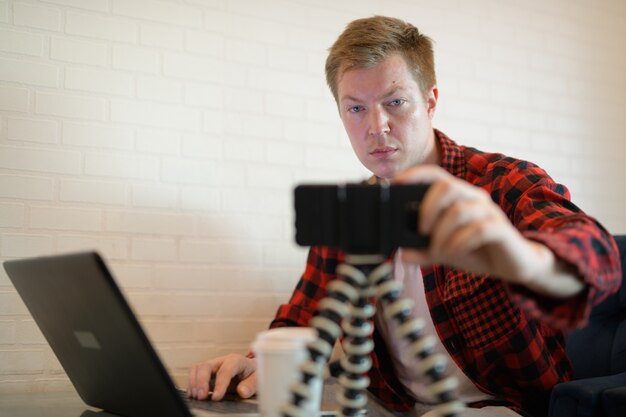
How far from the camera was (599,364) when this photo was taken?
Result: 2.09 meters

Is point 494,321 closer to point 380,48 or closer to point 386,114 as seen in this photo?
point 386,114

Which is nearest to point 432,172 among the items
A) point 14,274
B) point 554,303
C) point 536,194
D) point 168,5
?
point 554,303

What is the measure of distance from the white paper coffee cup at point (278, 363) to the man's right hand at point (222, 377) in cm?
53

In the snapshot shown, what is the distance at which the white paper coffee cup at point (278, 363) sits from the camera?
3.00 feet

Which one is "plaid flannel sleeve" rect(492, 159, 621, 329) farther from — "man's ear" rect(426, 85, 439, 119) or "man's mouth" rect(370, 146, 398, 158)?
"man's ear" rect(426, 85, 439, 119)

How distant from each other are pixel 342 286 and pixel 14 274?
88cm

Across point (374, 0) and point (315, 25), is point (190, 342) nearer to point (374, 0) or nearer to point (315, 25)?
point (315, 25)

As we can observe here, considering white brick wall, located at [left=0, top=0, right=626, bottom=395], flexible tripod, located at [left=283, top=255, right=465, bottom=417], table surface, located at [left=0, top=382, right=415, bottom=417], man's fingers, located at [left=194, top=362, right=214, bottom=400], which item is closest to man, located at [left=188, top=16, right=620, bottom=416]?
man's fingers, located at [left=194, top=362, right=214, bottom=400]

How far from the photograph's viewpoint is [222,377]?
1.52 m

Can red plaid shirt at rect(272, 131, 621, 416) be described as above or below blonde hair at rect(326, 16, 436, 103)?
below

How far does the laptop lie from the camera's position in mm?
1015

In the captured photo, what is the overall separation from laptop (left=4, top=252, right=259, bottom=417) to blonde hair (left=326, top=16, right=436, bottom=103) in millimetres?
995

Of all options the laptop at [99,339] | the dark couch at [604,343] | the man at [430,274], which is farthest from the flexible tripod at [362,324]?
the dark couch at [604,343]

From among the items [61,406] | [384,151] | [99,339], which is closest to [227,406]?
[99,339]
